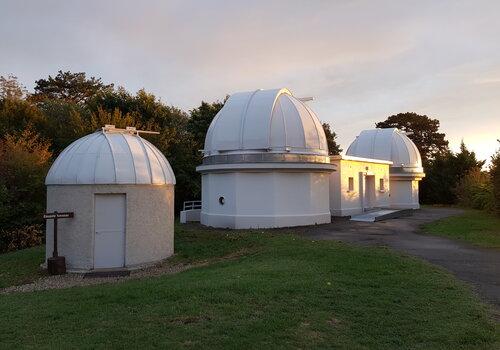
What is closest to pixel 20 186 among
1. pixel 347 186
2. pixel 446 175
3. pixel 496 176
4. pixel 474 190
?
pixel 347 186

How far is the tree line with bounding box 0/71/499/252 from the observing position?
2012cm

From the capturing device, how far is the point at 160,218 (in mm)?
13438

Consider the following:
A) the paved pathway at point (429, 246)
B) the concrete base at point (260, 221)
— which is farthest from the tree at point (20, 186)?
the paved pathway at point (429, 246)

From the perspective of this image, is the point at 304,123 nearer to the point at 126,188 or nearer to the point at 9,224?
the point at 126,188

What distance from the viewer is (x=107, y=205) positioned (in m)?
12.6

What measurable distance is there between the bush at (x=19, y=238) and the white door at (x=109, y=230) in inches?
359

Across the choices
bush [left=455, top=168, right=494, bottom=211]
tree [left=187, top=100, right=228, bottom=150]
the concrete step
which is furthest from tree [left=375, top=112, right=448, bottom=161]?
the concrete step

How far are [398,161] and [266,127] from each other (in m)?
16.1

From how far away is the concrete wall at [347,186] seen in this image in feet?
78.4

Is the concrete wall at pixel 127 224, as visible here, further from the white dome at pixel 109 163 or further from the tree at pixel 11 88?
the tree at pixel 11 88

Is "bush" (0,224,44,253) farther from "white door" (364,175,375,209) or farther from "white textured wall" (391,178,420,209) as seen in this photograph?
"white textured wall" (391,178,420,209)

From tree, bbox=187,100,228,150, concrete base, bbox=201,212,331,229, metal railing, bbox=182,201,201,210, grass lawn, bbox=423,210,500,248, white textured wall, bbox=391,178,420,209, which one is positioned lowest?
grass lawn, bbox=423,210,500,248

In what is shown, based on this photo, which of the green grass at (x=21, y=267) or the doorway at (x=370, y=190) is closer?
the green grass at (x=21, y=267)

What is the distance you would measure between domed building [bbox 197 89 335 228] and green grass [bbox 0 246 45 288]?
7.77m
